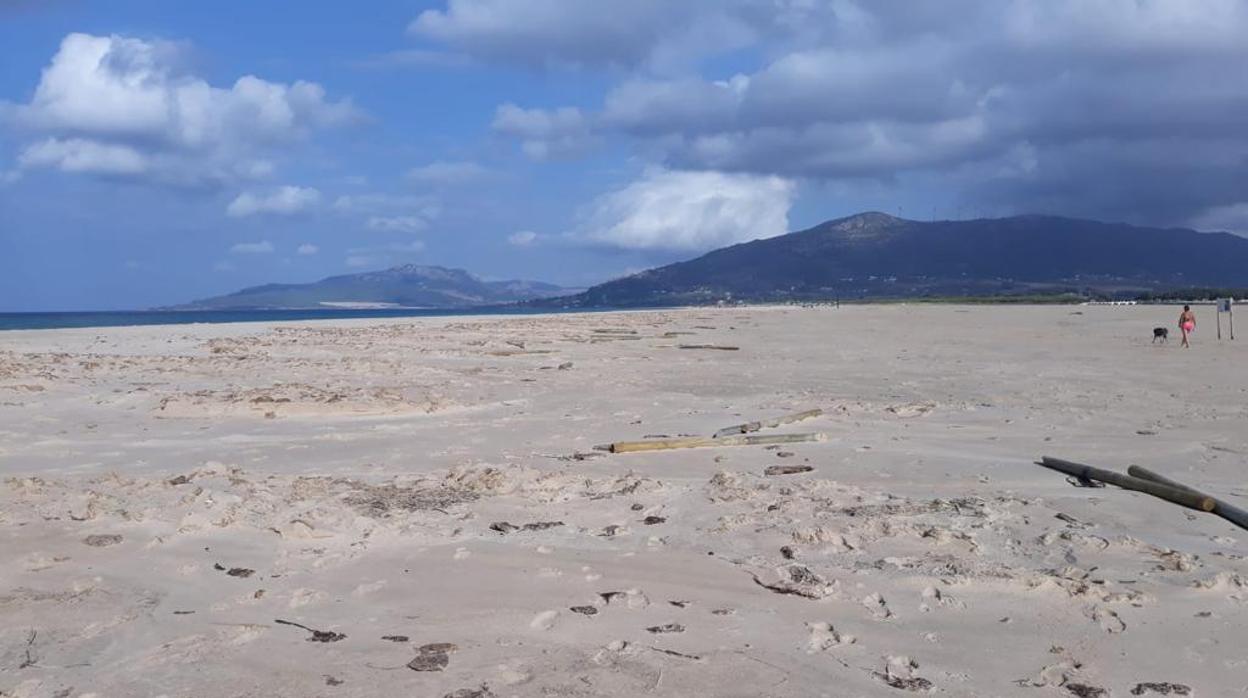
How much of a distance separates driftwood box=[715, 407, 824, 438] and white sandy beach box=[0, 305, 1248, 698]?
28 cm

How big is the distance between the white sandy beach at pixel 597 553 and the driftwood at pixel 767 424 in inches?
11.0

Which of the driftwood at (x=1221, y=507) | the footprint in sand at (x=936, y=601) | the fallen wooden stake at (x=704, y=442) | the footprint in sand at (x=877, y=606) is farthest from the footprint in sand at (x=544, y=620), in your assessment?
the driftwood at (x=1221, y=507)

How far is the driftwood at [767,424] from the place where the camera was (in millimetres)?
10031

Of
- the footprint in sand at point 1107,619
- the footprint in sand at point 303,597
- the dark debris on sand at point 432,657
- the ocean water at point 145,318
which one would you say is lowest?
the footprint in sand at point 1107,619

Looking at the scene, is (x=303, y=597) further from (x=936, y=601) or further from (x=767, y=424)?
(x=767, y=424)

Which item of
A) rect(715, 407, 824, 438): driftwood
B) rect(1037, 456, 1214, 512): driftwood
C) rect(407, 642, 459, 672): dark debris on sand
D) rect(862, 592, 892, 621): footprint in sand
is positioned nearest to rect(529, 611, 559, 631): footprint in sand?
rect(407, 642, 459, 672): dark debris on sand

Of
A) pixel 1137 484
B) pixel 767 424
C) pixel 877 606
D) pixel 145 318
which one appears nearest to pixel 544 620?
pixel 877 606

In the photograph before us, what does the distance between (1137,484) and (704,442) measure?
3858mm

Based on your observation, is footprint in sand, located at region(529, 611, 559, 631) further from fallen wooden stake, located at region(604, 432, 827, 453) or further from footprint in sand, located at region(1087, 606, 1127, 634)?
fallen wooden stake, located at region(604, 432, 827, 453)

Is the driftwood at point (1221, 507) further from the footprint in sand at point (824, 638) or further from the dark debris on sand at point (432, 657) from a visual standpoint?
the dark debris on sand at point (432, 657)

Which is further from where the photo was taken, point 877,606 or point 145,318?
point 145,318

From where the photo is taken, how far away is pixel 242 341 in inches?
1071

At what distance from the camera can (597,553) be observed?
5.58 meters

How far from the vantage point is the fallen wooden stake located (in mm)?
8914
